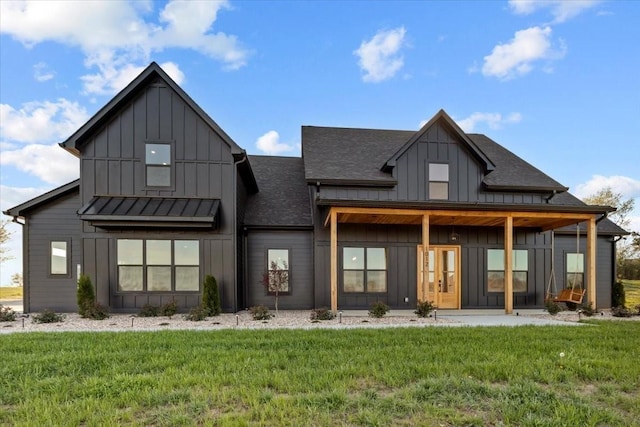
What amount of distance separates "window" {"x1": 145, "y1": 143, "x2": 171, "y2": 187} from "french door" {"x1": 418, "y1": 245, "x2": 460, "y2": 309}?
865 cm

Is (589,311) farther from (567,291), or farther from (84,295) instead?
(84,295)

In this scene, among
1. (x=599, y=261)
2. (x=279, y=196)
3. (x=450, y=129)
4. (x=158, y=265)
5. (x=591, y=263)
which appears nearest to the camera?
(x=591, y=263)

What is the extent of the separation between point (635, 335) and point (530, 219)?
4730 millimetres

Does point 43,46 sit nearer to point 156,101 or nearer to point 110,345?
point 156,101

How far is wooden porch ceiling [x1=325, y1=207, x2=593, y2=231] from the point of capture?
1055 cm

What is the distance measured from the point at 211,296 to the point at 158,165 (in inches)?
171

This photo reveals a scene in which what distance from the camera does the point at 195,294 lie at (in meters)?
11.1

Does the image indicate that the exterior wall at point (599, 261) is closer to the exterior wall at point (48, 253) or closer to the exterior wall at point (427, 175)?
the exterior wall at point (427, 175)

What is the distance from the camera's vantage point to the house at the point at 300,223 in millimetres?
10867

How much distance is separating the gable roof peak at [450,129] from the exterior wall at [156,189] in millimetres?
5513

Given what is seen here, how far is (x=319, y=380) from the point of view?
4.32 meters

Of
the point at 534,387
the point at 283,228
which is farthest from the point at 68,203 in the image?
the point at 534,387

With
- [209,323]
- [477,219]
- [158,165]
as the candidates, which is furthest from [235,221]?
[477,219]

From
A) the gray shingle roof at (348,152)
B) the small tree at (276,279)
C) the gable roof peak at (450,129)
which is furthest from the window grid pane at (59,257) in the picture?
the gable roof peak at (450,129)
